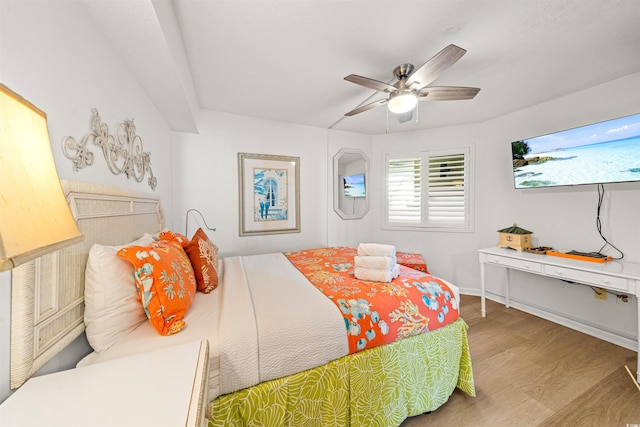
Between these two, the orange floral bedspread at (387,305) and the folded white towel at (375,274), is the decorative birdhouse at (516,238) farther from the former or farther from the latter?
the folded white towel at (375,274)

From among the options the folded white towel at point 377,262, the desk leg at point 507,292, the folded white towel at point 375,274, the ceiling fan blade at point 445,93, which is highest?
the ceiling fan blade at point 445,93

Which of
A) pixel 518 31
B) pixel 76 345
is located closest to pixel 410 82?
pixel 518 31

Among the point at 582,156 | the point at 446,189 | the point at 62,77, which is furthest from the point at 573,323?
the point at 62,77

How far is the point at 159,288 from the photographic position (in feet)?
3.11

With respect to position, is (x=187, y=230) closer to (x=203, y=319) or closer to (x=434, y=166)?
(x=203, y=319)

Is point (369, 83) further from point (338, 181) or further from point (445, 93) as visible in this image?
point (338, 181)

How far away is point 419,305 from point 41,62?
80.5 inches

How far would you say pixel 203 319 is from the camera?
1.04 m

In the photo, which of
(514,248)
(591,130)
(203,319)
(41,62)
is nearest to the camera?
(41,62)

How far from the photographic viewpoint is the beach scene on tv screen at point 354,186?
3494mm

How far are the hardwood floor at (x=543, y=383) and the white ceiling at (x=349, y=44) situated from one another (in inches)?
95.0

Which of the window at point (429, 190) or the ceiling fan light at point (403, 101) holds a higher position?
the ceiling fan light at point (403, 101)

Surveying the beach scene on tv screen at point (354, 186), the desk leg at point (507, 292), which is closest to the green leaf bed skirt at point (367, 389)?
the desk leg at point (507, 292)

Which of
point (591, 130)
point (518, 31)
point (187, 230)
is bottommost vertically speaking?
point (187, 230)
